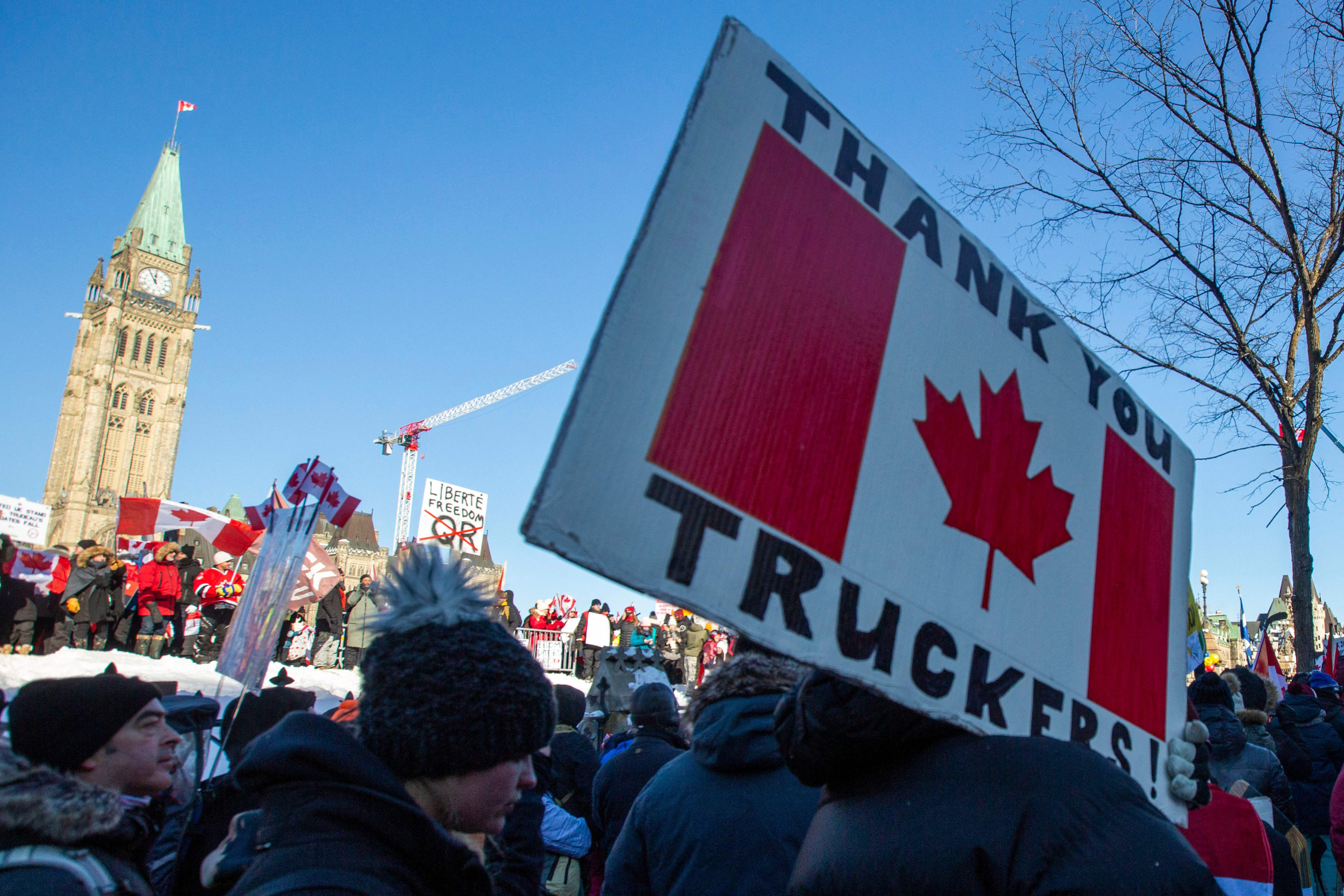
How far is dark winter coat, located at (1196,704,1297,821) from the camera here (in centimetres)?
514

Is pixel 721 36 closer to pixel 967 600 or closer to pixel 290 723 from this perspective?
pixel 967 600

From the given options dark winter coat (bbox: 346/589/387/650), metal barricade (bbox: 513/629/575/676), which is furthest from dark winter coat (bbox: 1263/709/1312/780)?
metal barricade (bbox: 513/629/575/676)

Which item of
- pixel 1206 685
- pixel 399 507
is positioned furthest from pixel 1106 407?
pixel 399 507

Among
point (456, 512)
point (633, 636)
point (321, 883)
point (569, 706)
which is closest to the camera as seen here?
point (321, 883)

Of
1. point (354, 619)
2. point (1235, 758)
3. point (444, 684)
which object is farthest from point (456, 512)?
point (444, 684)

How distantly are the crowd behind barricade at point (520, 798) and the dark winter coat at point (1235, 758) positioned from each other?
1.61 metres

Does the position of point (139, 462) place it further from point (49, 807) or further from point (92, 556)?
point (49, 807)

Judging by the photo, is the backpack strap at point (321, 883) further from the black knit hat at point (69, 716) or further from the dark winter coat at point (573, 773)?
the dark winter coat at point (573, 773)

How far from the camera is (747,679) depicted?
2.84 metres

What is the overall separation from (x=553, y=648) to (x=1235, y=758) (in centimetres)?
1711

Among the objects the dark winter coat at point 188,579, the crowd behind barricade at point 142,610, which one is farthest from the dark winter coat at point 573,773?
the dark winter coat at point 188,579

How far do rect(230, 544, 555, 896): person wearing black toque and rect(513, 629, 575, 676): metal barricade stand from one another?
18827mm

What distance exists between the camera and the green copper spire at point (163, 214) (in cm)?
12006

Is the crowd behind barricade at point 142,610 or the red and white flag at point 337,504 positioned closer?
the red and white flag at point 337,504
